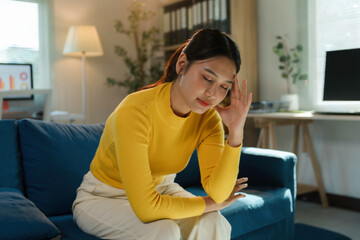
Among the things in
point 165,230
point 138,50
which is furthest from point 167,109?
point 138,50

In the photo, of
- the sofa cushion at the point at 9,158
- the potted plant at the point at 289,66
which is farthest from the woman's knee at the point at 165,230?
the potted plant at the point at 289,66

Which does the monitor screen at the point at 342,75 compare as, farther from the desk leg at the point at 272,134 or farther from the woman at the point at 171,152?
the woman at the point at 171,152

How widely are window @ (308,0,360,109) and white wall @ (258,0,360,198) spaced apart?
0.25ft

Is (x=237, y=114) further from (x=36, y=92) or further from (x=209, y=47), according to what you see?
(x=36, y=92)

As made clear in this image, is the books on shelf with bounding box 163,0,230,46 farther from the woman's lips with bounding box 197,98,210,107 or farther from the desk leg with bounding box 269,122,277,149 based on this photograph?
the woman's lips with bounding box 197,98,210,107

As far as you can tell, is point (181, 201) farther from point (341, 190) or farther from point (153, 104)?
point (341, 190)

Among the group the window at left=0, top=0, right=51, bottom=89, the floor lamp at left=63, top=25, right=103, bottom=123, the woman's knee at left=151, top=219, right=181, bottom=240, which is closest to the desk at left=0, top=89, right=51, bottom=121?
the floor lamp at left=63, top=25, right=103, bottom=123

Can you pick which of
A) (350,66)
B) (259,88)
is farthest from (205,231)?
(259,88)

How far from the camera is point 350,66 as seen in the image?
2.84m

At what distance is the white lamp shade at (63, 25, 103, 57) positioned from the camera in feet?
13.1

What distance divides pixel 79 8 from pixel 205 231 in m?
3.64

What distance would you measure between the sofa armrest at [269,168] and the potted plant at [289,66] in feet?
4.07

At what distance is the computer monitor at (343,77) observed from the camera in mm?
2812

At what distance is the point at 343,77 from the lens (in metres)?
2.88
